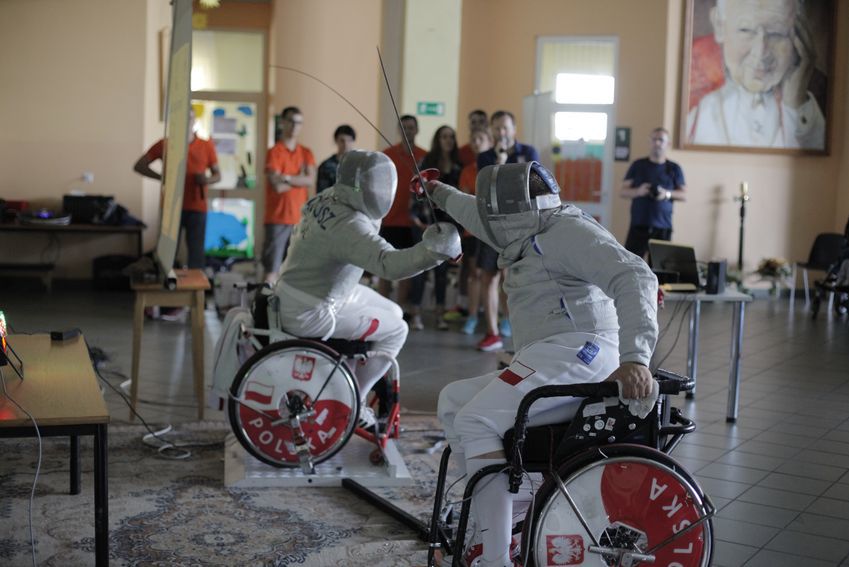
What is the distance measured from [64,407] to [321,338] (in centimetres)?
162

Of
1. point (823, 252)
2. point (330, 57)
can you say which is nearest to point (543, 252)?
point (330, 57)

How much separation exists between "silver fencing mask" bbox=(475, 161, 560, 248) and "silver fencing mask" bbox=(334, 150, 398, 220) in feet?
4.19

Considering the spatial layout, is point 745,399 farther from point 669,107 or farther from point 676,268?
point 669,107

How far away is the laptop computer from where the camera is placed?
17.3 ft

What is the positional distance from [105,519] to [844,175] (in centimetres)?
1028

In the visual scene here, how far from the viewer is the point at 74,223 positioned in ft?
32.2

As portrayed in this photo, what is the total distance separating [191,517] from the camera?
3.66 m

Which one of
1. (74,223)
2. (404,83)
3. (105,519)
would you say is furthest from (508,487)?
(74,223)

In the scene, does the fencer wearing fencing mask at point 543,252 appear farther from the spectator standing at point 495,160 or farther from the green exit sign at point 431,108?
the green exit sign at point 431,108

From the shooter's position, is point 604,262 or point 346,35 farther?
point 346,35

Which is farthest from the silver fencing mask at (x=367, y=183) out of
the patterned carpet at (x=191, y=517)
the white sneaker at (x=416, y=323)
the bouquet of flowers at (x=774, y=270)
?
the bouquet of flowers at (x=774, y=270)

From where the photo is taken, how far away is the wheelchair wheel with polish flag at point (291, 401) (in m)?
4.04

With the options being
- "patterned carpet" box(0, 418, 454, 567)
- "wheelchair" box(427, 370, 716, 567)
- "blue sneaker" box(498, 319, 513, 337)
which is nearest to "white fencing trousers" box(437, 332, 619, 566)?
"wheelchair" box(427, 370, 716, 567)

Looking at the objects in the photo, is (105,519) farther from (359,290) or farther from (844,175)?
(844,175)
